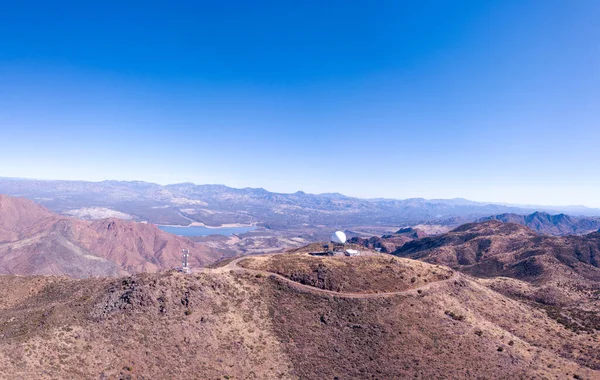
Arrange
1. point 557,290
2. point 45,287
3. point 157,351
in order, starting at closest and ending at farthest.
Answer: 1. point 157,351
2. point 45,287
3. point 557,290

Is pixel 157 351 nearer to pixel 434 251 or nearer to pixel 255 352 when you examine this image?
pixel 255 352

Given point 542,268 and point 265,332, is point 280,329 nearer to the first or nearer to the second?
point 265,332

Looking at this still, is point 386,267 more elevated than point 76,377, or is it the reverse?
point 386,267

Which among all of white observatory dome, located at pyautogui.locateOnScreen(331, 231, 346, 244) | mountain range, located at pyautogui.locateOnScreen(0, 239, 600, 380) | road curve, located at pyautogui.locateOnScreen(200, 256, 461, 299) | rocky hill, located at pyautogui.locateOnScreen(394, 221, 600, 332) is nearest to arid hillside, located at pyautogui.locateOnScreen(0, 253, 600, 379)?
mountain range, located at pyautogui.locateOnScreen(0, 239, 600, 380)

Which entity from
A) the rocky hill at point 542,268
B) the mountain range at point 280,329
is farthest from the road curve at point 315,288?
the rocky hill at point 542,268

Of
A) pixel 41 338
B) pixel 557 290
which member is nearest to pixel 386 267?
pixel 557 290

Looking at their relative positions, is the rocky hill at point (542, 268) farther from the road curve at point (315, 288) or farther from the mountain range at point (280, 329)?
the road curve at point (315, 288)

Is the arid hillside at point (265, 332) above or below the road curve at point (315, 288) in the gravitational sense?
below

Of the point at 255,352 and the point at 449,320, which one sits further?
the point at 449,320

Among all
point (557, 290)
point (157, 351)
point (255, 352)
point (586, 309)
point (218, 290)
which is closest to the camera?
point (157, 351)
